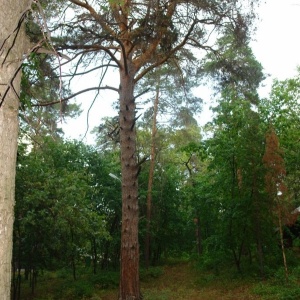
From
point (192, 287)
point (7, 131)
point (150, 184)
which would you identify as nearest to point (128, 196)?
point (7, 131)

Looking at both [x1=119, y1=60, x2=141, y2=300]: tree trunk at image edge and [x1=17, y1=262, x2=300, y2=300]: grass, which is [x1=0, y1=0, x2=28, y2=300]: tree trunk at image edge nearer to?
[x1=119, y1=60, x2=141, y2=300]: tree trunk at image edge

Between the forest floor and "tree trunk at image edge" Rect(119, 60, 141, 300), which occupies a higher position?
"tree trunk at image edge" Rect(119, 60, 141, 300)

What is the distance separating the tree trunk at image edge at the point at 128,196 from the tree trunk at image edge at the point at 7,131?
22.0ft

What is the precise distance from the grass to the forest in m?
0.08

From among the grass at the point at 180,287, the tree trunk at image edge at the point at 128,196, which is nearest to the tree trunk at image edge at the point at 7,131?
the tree trunk at image edge at the point at 128,196

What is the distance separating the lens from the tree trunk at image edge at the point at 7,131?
197 cm

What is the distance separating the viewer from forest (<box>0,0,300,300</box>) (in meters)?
4.40

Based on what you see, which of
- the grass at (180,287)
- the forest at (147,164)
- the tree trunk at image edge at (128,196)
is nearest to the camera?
the forest at (147,164)

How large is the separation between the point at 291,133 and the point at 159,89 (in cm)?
674

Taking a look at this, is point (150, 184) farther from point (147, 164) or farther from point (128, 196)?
point (128, 196)

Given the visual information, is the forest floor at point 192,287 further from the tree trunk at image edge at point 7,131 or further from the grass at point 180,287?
the tree trunk at image edge at point 7,131

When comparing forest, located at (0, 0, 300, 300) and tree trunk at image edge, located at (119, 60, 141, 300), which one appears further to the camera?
tree trunk at image edge, located at (119, 60, 141, 300)

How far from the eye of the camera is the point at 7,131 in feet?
6.76

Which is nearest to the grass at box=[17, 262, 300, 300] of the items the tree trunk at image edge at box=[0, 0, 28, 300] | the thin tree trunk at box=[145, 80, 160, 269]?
the thin tree trunk at box=[145, 80, 160, 269]
